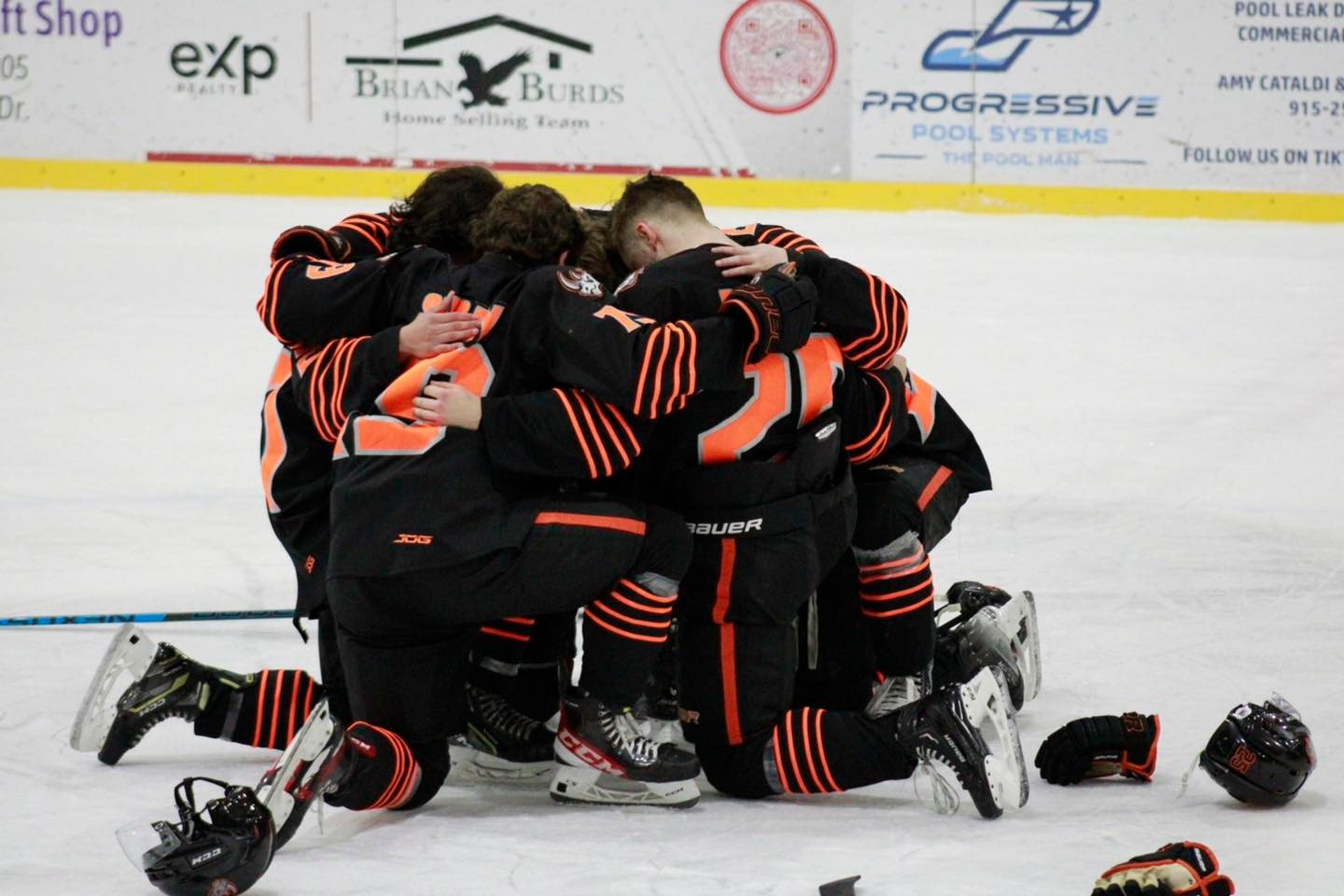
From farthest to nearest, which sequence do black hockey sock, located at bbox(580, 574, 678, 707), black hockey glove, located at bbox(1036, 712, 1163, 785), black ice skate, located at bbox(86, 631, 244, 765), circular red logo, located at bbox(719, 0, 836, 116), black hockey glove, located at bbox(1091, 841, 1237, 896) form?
circular red logo, located at bbox(719, 0, 836, 116) → black ice skate, located at bbox(86, 631, 244, 765) → black hockey glove, located at bbox(1036, 712, 1163, 785) → black hockey sock, located at bbox(580, 574, 678, 707) → black hockey glove, located at bbox(1091, 841, 1237, 896)

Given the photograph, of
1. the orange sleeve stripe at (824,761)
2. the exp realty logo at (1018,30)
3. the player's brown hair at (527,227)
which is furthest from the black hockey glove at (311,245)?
the exp realty logo at (1018,30)

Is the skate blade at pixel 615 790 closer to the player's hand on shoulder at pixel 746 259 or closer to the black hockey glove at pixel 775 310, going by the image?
the black hockey glove at pixel 775 310

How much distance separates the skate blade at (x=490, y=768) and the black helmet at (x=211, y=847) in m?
0.53

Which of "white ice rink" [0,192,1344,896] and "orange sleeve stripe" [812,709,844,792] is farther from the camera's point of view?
"orange sleeve stripe" [812,709,844,792]

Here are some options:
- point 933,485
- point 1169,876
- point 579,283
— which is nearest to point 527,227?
point 579,283

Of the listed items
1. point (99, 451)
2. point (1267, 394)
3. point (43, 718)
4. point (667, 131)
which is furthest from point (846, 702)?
point (667, 131)

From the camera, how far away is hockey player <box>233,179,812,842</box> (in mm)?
2268

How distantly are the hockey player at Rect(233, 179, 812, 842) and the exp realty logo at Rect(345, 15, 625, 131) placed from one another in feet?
20.6

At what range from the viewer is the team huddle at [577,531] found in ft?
7.47

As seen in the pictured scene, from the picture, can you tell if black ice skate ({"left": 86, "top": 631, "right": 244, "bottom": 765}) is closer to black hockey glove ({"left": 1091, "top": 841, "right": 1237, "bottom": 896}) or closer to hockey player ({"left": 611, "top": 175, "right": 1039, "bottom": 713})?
hockey player ({"left": 611, "top": 175, "right": 1039, "bottom": 713})

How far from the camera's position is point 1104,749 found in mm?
2461

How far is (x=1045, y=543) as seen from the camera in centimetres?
399

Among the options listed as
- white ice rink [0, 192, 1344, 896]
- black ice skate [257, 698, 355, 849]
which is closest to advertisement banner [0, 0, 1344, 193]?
white ice rink [0, 192, 1344, 896]

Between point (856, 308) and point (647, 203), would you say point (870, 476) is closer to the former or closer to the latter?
point (856, 308)
